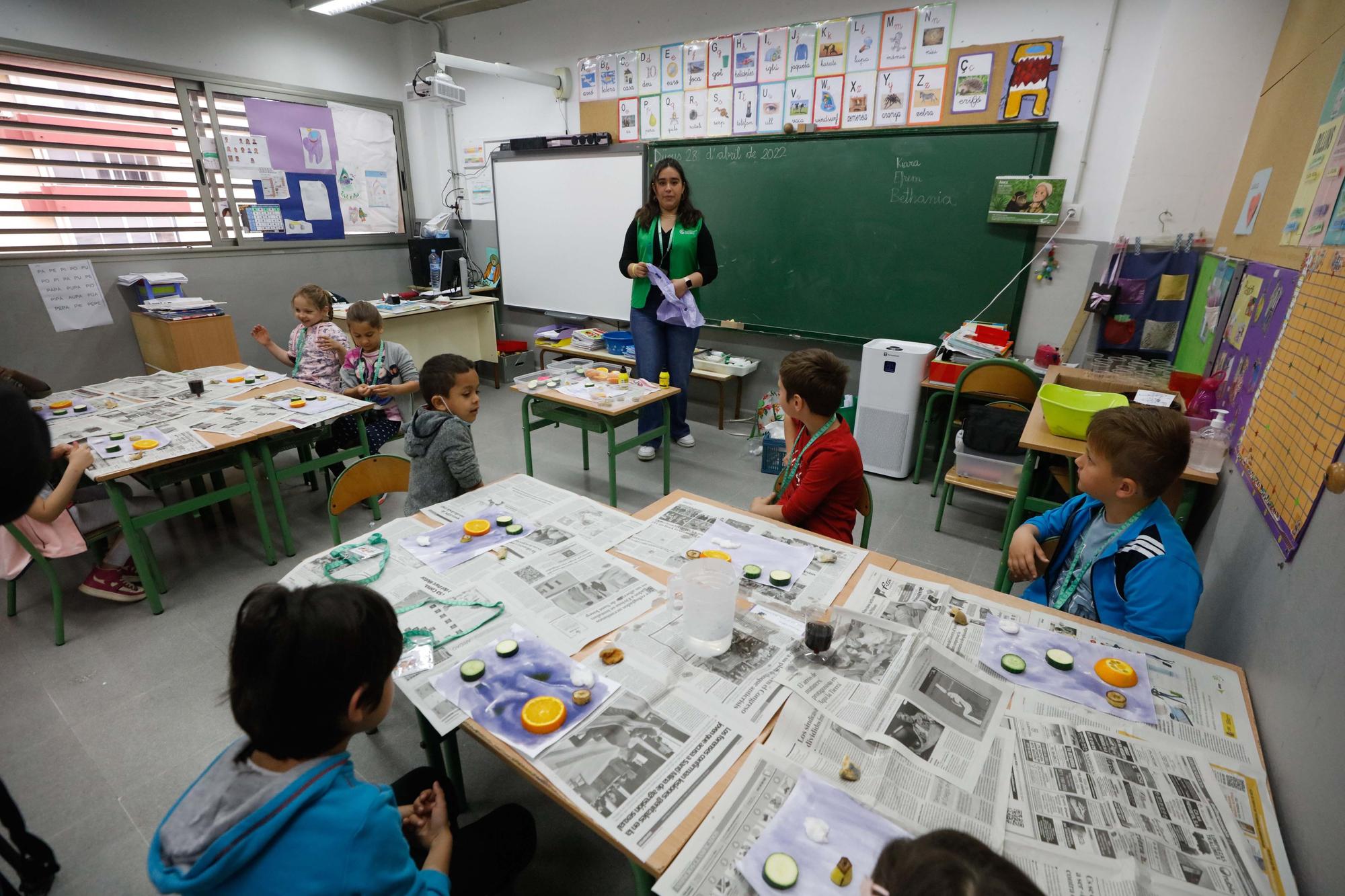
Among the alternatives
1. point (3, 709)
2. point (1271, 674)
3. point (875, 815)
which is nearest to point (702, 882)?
point (875, 815)

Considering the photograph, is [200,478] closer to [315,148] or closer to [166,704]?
[166,704]

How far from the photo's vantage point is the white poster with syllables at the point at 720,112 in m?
4.10

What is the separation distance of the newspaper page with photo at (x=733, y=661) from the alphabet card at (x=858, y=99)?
3.48 m

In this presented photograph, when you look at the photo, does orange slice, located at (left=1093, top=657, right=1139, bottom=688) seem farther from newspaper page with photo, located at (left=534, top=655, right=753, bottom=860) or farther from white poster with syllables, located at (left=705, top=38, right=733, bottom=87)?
white poster with syllables, located at (left=705, top=38, right=733, bottom=87)

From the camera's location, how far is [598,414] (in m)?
3.15

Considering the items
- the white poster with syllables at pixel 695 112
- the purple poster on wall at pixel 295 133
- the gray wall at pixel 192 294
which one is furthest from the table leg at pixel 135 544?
the white poster with syllables at pixel 695 112

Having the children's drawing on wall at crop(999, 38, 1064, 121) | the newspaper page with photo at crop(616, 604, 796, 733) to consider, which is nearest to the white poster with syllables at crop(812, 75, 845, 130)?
the children's drawing on wall at crop(999, 38, 1064, 121)

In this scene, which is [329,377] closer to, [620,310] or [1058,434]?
[620,310]

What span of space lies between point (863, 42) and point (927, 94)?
51 cm

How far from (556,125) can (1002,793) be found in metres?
5.41

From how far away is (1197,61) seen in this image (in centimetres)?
280

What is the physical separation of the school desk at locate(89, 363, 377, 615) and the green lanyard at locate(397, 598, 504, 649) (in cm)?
162

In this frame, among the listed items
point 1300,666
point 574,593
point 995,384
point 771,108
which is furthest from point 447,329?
point 1300,666

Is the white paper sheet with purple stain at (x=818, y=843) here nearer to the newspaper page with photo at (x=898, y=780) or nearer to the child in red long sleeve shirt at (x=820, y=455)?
the newspaper page with photo at (x=898, y=780)
